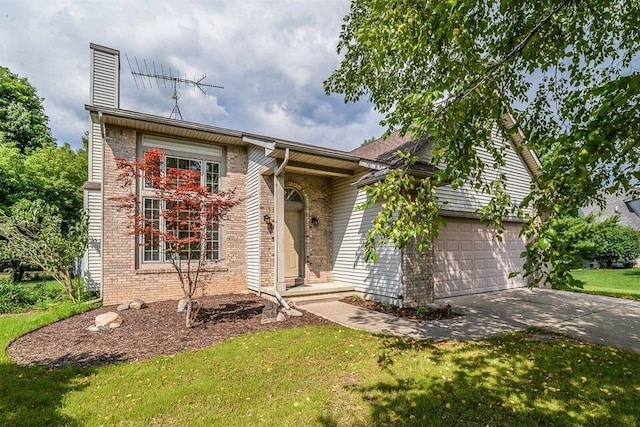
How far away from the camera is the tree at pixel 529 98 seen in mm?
2605

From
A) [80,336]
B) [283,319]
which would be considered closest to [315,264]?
[283,319]

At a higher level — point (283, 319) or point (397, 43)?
point (397, 43)

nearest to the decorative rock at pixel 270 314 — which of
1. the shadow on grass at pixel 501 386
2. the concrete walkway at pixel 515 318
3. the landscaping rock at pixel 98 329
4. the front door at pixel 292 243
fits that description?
the concrete walkway at pixel 515 318

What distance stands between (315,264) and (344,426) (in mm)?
6711

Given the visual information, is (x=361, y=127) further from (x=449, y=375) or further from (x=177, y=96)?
(x=449, y=375)

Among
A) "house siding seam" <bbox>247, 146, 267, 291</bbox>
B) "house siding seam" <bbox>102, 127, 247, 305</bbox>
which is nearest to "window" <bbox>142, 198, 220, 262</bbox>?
"house siding seam" <bbox>102, 127, 247, 305</bbox>

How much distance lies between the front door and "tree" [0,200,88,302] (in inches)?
210

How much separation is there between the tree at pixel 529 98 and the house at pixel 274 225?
9.69ft

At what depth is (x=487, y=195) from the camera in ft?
34.7

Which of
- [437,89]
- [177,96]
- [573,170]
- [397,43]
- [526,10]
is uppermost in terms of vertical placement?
[177,96]

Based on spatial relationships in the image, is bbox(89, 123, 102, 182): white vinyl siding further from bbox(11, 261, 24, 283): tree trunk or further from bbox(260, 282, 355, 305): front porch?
bbox(11, 261, 24, 283): tree trunk

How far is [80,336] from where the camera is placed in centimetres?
535

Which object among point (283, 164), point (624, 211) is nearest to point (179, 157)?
point (283, 164)

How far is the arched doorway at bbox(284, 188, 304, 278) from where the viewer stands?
30.3ft
